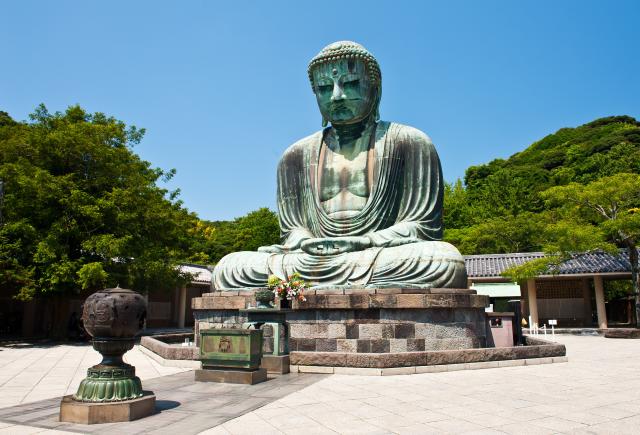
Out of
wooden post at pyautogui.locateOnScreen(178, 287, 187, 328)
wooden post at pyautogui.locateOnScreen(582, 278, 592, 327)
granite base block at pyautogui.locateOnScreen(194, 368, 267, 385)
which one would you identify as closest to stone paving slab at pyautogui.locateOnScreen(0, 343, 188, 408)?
granite base block at pyautogui.locateOnScreen(194, 368, 267, 385)

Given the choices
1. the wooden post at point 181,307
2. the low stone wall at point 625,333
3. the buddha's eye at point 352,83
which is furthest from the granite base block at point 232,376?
the wooden post at point 181,307

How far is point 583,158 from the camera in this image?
4200cm

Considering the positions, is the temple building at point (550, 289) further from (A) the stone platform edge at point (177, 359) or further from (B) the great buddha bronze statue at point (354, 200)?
(A) the stone platform edge at point (177, 359)

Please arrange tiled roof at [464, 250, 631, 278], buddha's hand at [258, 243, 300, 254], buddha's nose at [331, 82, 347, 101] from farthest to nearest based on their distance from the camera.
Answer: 1. tiled roof at [464, 250, 631, 278]
2. buddha's nose at [331, 82, 347, 101]
3. buddha's hand at [258, 243, 300, 254]

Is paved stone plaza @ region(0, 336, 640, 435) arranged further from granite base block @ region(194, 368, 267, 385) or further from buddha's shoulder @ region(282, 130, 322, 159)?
buddha's shoulder @ region(282, 130, 322, 159)

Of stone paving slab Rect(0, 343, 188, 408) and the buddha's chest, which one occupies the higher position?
the buddha's chest

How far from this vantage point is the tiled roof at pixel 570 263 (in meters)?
19.4

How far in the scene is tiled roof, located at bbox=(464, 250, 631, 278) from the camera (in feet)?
63.8

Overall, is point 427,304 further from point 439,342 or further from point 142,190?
point 142,190

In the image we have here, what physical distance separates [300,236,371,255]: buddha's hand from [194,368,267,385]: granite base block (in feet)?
10.7

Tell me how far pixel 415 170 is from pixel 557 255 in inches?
413

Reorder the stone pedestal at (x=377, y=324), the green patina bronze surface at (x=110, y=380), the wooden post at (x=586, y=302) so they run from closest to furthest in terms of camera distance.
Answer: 1. the green patina bronze surface at (x=110, y=380)
2. the stone pedestal at (x=377, y=324)
3. the wooden post at (x=586, y=302)

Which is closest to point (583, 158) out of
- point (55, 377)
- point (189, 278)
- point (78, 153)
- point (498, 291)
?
point (498, 291)

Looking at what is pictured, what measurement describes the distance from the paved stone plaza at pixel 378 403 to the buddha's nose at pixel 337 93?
604cm
